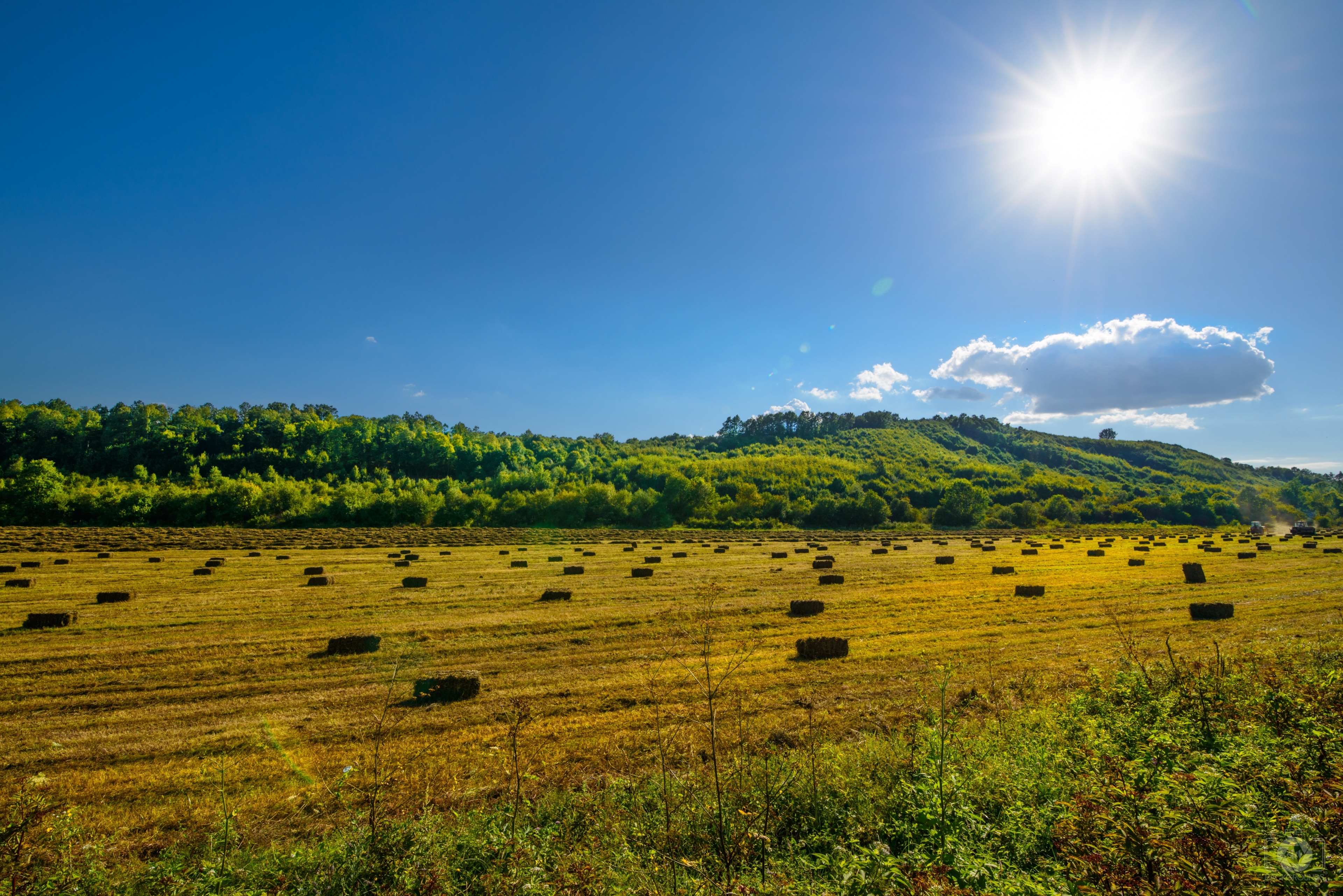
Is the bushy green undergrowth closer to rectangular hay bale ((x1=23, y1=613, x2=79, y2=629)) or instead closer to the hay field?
the hay field

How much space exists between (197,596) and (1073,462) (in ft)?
649

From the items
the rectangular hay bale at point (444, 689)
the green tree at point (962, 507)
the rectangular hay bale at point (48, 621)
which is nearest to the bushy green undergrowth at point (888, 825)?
the rectangular hay bale at point (444, 689)

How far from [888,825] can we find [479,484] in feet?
345

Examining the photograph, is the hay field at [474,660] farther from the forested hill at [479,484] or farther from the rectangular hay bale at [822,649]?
the forested hill at [479,484]

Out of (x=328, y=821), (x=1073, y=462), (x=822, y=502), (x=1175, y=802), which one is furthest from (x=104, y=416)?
(x=1073, y=462)

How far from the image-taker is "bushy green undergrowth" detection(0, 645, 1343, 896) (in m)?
3.59

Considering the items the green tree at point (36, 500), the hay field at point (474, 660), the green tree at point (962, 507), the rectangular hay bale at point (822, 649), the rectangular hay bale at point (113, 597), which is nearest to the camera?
the hay field at point (474, 660)

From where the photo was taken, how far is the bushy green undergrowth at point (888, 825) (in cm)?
359

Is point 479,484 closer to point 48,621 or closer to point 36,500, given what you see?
point 36,500

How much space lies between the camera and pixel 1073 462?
158 metres

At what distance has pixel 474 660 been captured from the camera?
12.2 meters

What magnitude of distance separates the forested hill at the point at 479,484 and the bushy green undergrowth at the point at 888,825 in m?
78.1

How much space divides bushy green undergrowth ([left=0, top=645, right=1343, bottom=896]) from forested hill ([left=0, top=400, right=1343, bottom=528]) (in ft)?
256

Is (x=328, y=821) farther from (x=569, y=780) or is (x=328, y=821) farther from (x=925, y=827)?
(x=925, y=827)
